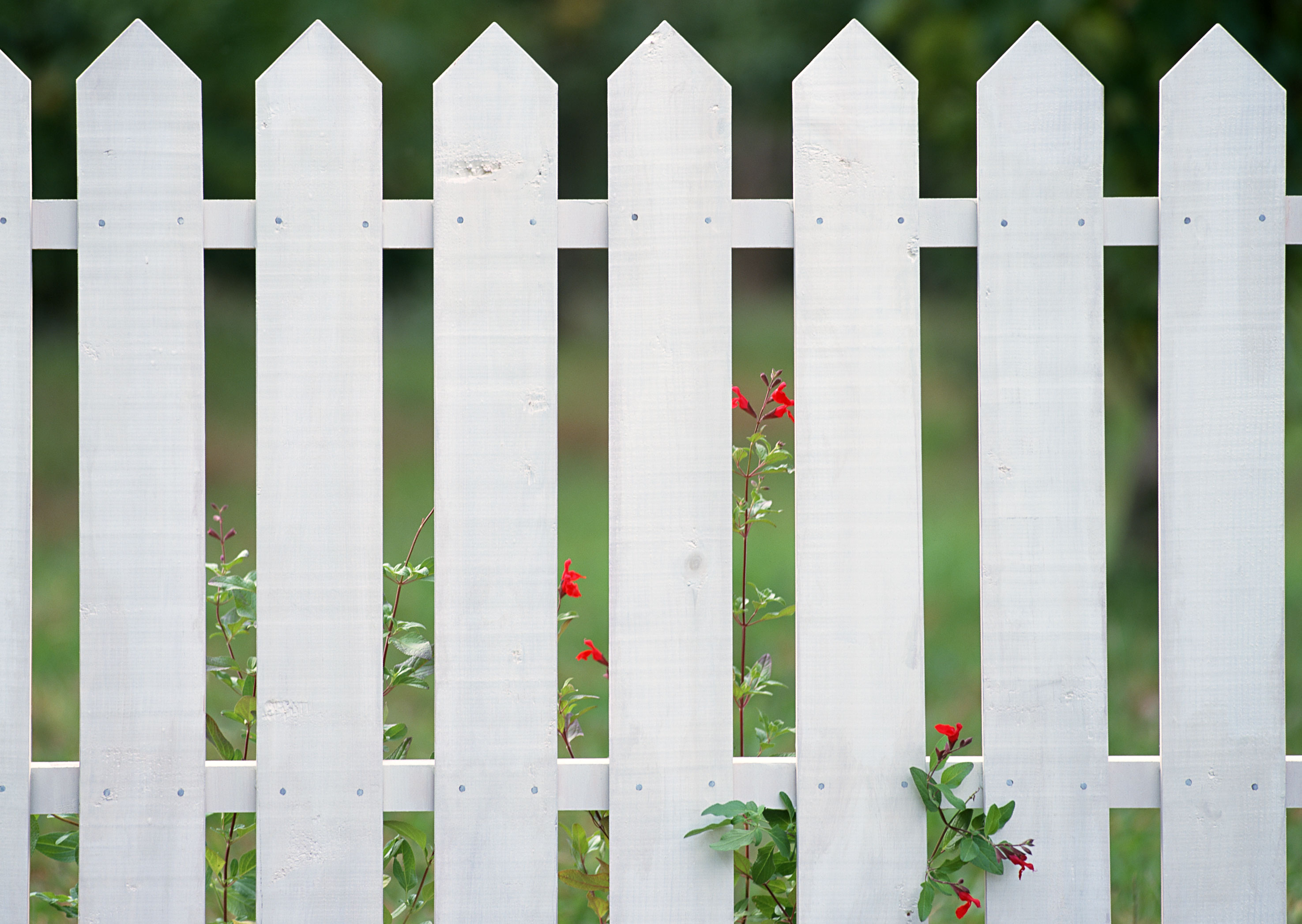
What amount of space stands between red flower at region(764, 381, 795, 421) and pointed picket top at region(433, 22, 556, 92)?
550mm

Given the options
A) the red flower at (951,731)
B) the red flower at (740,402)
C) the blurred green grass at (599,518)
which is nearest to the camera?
the red flower at (951,731)

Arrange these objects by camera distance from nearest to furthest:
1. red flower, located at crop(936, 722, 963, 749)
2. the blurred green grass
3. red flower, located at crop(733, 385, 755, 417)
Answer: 1. red flower, located at crop(936, 722, 963, 749)
2. red flower, located at crop(733, 385, 755, 417)
3. the blurred green grass

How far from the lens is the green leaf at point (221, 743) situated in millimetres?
1773

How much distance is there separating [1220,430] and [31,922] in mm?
2427

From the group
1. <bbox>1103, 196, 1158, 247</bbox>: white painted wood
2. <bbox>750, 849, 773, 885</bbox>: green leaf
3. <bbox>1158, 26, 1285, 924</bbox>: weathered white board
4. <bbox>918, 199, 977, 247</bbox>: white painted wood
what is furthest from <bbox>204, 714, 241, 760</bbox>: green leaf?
<bbox>1103, 196, 1158, 247</bbox>: white painted wood

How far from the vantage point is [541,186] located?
1.71 metres

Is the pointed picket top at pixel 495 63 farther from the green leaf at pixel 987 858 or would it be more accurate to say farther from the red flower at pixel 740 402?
the green leaf at pixel 987 858

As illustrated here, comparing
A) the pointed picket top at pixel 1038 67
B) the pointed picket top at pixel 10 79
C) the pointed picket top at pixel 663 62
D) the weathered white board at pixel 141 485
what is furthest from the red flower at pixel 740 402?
the pointed picket top at pixel 10 79

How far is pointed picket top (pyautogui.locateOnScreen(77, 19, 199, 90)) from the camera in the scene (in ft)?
5.60

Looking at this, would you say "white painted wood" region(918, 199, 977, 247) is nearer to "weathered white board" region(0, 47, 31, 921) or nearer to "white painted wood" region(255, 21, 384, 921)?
"white painted wood" region(255, 21, 384, 921)

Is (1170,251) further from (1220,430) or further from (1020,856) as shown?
(1020,856)

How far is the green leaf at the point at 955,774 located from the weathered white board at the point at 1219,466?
31 cm

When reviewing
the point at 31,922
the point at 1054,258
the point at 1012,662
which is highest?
the point at 1054,258

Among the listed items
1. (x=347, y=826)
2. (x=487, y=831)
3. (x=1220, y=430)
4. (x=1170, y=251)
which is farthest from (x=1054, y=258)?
(x=347, y=826)
